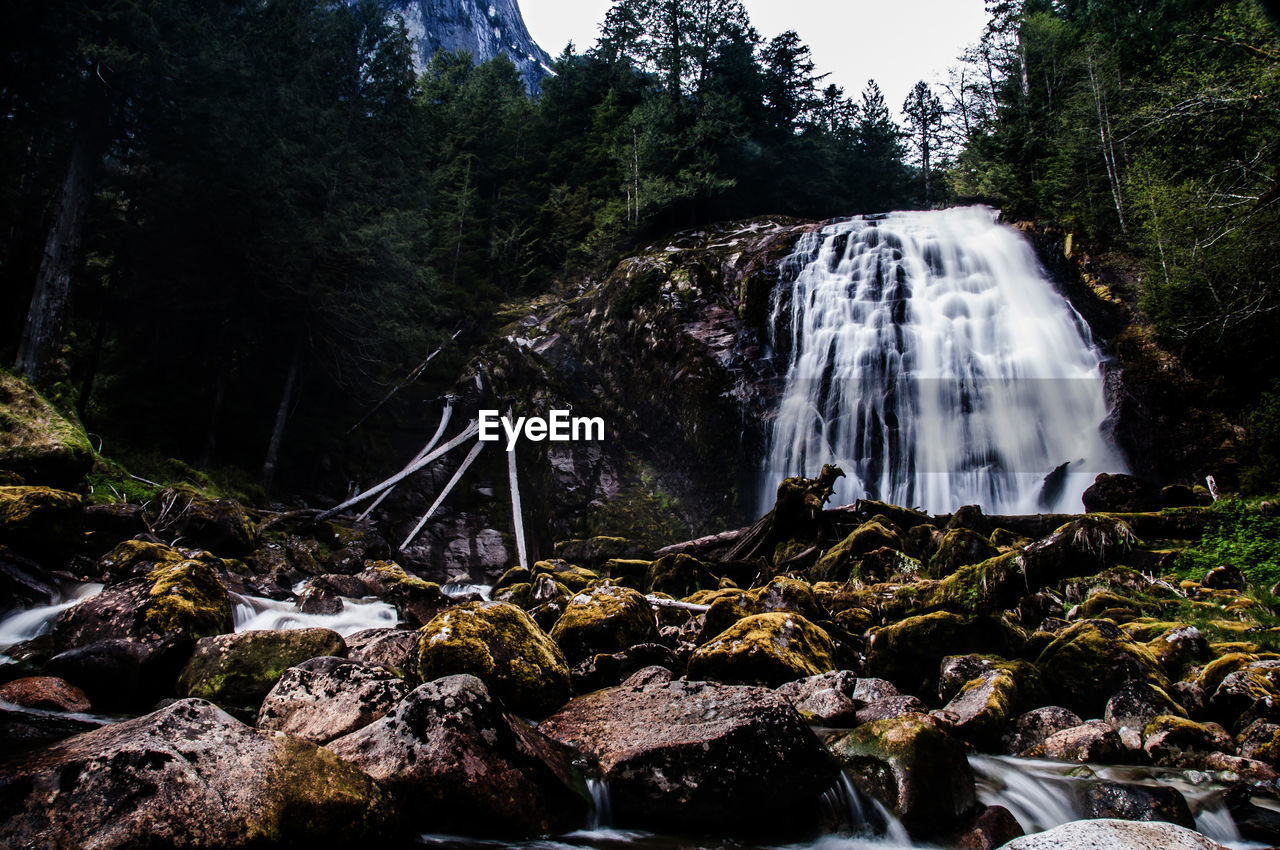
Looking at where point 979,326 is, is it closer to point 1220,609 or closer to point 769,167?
point 1220,609

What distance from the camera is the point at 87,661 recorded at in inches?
187

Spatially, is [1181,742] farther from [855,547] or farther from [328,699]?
[855,547]

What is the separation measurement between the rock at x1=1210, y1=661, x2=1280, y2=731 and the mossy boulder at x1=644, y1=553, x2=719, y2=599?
6.90 metres

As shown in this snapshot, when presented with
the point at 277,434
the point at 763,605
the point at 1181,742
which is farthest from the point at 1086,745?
the point at 277,434

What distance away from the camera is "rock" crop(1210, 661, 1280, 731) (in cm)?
432

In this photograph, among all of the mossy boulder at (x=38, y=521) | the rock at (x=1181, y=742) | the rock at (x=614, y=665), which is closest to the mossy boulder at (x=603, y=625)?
the rock at (x=614, y=665)

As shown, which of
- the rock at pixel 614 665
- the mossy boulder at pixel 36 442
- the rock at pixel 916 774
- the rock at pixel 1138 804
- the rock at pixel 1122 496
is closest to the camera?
the rock at pixel 1138 804

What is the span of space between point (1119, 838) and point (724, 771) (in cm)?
169

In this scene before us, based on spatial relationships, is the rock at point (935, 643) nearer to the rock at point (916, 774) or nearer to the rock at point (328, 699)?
the rock at point (916, 774)

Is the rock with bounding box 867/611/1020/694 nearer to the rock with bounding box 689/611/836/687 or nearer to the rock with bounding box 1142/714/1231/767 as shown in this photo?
the rock with bounding box 689/611/836/687

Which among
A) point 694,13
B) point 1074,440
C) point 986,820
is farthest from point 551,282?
point 986,820

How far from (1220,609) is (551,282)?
23.1 m

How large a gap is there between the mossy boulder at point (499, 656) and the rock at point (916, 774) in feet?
6.96

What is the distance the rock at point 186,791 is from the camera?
2082 millimetres
